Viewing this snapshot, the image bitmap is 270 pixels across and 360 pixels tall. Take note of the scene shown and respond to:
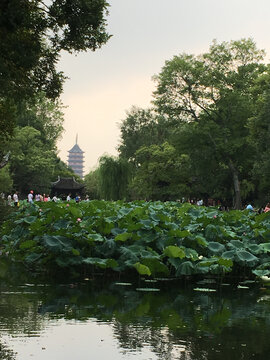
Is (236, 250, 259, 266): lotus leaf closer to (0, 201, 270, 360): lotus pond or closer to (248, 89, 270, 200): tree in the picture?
(0, 201, 270, 360): lotus pond

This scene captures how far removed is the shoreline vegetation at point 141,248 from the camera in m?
7.61

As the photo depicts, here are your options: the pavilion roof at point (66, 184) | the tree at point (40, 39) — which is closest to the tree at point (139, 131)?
the pavilion roof at point (66, 184)

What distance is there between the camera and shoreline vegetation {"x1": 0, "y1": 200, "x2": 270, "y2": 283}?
7.61m

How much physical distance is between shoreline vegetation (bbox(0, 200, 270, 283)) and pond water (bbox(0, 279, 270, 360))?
18.0 inches

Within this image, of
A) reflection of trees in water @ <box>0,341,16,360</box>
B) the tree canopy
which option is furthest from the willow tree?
reflection of trees in water @ <box>0,341,16,360</box>

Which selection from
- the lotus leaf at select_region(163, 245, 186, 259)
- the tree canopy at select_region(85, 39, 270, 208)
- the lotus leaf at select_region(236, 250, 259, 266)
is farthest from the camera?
the tree canopy at select_region(85, 39, 270, 208)

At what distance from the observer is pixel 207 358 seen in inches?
153

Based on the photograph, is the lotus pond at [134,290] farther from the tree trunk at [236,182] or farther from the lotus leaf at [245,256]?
the tree trunk at [236,182]

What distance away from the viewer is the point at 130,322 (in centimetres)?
507

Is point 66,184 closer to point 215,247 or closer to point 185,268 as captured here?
point 215,247

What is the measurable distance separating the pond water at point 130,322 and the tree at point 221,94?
39.1m

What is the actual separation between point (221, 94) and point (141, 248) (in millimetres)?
39716

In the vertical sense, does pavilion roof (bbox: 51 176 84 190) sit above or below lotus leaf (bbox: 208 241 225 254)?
above

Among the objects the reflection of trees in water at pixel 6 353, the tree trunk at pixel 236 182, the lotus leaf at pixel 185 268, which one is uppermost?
the tree trunk at pixel 236 182
